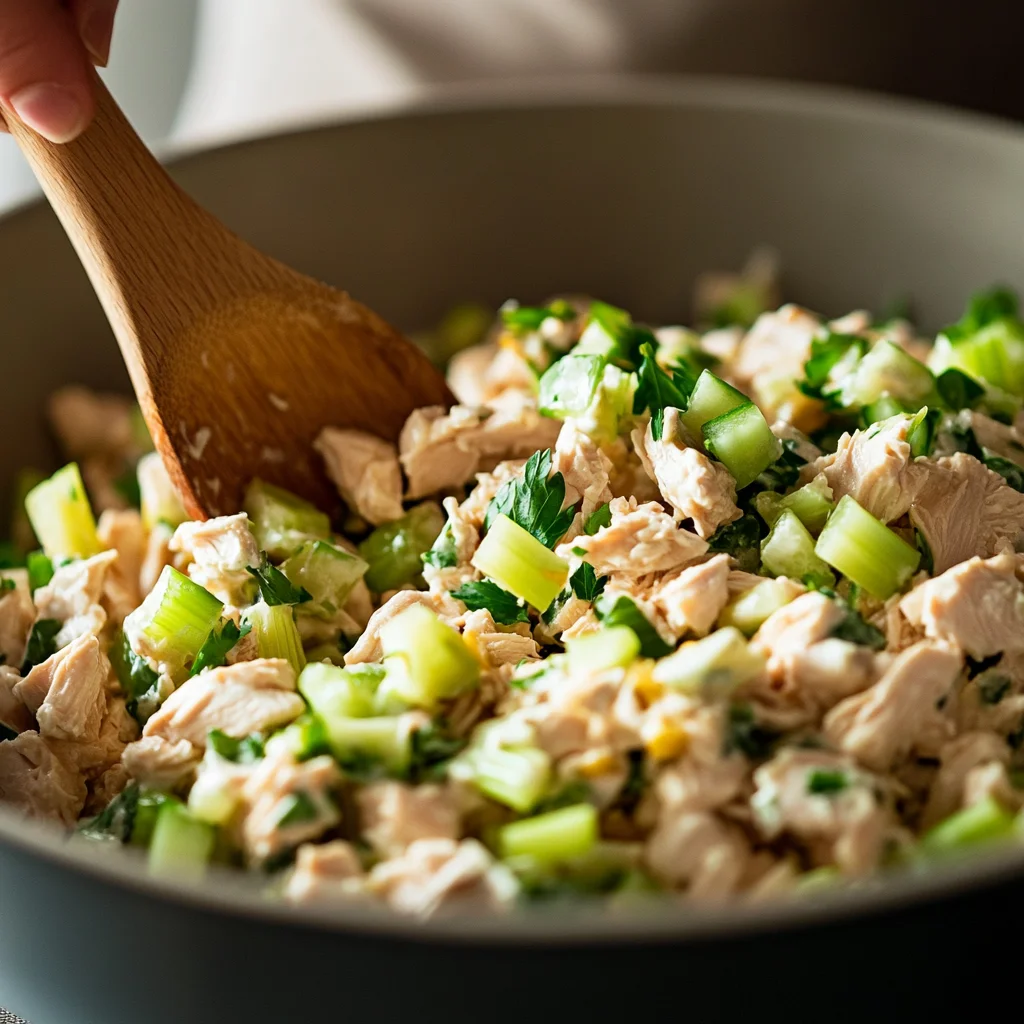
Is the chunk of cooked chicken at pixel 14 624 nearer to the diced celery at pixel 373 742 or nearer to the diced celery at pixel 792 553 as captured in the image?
the diced celery at pixel 373 742

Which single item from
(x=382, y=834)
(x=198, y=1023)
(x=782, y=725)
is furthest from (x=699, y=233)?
(x=198, y=1023)

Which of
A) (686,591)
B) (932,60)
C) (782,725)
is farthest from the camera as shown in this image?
(932,60)

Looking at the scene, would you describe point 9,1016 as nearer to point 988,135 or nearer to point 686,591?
point 686,591

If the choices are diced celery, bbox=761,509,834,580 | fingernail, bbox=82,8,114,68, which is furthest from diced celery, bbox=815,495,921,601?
fingernail, bbox=82,8,114,68

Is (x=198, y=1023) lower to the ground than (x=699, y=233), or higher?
lower

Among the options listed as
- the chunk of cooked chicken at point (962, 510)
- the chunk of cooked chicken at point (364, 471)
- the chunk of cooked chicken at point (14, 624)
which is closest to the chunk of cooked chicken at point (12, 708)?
the chunk of cooked chicken at point (14, 624)

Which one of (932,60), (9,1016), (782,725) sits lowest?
(9,1016)

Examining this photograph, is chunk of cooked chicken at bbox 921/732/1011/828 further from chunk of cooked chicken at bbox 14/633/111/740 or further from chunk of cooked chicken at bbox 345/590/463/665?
chunk of cooked chicken at bbox 14/633/111/740
